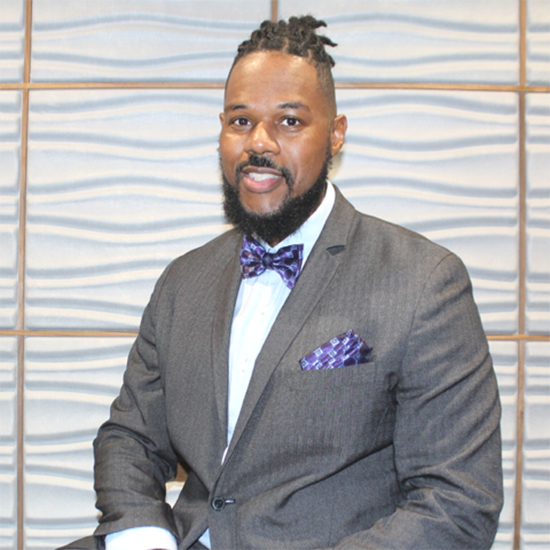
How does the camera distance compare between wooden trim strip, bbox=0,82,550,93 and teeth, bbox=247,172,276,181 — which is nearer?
teeth, bbox=247,172,276,181

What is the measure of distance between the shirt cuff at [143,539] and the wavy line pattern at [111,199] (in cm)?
83

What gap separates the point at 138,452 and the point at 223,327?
15.2 inches

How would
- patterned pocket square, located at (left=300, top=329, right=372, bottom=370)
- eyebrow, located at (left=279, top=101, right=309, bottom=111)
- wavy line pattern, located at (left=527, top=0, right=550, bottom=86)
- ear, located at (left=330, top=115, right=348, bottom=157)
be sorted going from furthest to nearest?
1. wavy line pattern, located at (left=527, top=0, right=550, bottom=86)
2. ear, located at (left=330, top=115, right=348, bottom=157)
3. eyebrow, located at (left=279, top=101, right=309, bottom=111)
4. patterned pocket square, located at (left=300, top=329, right=372, bottom=370)

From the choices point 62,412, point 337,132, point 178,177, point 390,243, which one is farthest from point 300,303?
point 62,412

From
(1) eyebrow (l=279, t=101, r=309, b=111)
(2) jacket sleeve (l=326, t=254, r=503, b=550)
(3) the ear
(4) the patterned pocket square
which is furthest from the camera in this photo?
(3) the ear

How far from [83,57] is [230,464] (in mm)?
1451

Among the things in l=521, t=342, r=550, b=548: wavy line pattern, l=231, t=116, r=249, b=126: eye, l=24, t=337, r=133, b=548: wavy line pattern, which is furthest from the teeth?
l=521, t=342, r=550, b=548: wavy line pattern

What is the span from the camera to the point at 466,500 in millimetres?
1093

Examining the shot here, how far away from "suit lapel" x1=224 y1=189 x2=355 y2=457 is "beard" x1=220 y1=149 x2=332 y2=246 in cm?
7

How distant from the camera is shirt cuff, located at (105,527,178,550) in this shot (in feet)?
4.15

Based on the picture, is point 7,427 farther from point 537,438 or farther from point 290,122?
point 537,438

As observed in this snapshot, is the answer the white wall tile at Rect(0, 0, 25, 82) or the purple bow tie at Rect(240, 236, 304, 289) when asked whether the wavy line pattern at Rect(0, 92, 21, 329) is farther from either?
the purple bow tie at Rect(240, 236, 304, 289)

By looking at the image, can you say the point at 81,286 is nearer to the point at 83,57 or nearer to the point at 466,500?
the point at 83,57

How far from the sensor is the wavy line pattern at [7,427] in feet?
6.53
